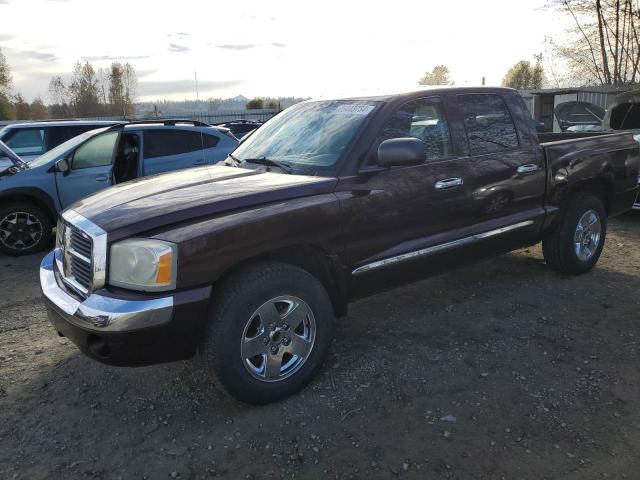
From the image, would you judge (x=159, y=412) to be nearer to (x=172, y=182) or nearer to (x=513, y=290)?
(x=172, y=182)

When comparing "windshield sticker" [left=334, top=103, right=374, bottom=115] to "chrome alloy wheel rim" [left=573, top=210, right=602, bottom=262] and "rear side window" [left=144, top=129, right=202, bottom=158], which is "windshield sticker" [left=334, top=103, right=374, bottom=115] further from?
"rear side window" [left=144, top=129, right=202, bottom=158]

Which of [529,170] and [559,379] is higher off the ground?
[529,170]

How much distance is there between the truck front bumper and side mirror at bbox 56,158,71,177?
468 centimetres

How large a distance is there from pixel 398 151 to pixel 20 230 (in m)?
5.53

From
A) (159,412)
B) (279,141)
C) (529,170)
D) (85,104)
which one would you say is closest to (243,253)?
(159,412)

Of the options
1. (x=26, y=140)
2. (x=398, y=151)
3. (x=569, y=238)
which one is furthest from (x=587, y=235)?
(x=26, y=140)

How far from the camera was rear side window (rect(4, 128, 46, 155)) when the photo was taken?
9469mm

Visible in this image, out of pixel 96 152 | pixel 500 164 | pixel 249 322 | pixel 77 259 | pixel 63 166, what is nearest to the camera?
pixel 249 322

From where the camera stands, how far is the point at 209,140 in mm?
7863

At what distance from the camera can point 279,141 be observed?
13.0 feet

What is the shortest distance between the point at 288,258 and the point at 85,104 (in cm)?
5502

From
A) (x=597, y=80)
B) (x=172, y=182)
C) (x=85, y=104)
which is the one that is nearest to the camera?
(x=172, y=182)

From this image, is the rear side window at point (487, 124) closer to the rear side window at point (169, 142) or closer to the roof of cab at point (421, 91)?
the roof of cab at point (421, 91)

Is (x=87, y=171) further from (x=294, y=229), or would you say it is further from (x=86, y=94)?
(x=86, y=94)
